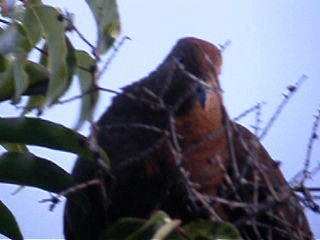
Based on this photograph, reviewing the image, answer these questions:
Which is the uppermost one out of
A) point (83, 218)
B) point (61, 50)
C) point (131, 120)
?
point (61, 50)

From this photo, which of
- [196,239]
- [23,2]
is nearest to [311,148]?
[196,239]

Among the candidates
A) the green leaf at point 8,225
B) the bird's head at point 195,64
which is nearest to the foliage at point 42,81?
the green leaf at point 8,225

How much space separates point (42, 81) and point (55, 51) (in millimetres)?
242

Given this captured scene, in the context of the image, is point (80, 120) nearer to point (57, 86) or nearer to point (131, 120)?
point (57, 86)

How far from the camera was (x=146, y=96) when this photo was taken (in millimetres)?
2203

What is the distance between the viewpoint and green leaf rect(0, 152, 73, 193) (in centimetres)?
191

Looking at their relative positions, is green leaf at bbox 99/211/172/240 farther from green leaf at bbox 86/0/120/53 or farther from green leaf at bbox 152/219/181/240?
green leaf at bbox 86/0/120/53

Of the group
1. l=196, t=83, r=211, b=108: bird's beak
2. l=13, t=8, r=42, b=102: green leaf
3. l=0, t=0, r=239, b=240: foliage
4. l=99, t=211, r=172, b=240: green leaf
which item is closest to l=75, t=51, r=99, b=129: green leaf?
l=0, t=0, r=239, b=240: foliage

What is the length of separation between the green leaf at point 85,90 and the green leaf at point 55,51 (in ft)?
0.15

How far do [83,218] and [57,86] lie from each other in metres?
0.52

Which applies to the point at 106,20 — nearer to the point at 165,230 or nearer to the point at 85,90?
the point at 85,90

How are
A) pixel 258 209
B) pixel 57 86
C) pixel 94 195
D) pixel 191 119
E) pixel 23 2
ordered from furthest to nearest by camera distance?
pixel 191 119, pixel 94 195, pixel 23 2, pixel 57 86, pixel 258 209

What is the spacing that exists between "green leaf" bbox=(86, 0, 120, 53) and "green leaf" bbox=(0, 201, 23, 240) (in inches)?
17.5

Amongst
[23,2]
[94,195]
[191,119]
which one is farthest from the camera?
[191,119]
